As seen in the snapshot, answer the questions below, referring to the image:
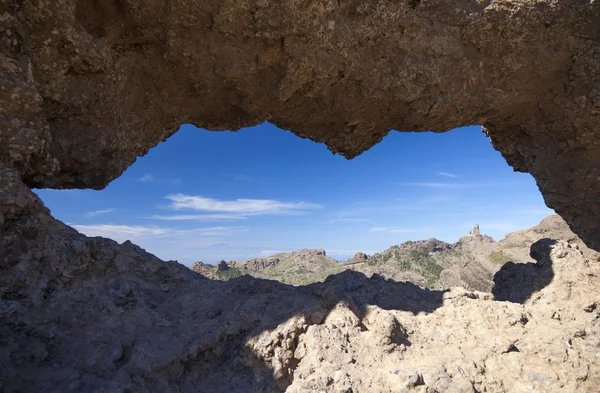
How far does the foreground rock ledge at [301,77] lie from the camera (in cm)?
544

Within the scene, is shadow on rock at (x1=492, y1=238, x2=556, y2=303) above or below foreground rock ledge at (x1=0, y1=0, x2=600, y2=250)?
Answer: below

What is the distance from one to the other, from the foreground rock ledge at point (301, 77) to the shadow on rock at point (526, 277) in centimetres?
173

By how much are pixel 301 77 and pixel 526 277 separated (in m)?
6.25

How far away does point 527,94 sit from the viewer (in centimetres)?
829

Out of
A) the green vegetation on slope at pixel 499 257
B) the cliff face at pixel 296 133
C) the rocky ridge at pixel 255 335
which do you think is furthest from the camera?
the green vegetation on slope at pixel 499 257

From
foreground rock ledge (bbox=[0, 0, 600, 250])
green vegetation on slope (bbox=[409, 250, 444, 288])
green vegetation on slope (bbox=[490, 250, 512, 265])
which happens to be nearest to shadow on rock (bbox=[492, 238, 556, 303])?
foreground rock ledge (bbox=[0, 0, 600, 250])

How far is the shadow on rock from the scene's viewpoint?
736cm

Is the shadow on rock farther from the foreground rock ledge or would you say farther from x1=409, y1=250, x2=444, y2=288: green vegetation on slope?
x1=409, y1=250, x2=444, y2=288: green vegetation on slope

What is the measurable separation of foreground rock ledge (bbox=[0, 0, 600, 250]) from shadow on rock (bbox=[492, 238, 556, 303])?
1.73 metres

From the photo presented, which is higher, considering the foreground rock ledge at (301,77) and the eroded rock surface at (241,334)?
the foreground rock ledge at (301,77)

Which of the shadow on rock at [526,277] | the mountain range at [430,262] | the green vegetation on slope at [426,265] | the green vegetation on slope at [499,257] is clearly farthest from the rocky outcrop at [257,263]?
the shadow on rock at [526,277]

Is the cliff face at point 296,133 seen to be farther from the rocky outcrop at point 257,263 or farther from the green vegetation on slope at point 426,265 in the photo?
the rocky outcrop at point 257,263

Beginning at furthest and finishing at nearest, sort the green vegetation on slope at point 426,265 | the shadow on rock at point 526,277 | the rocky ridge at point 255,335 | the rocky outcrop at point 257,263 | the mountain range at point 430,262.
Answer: the rocky outcrop at point 257,263 < the green vegetation on slope at point 426,265 < the mountain range at point 430,262 < the shadow on rock at point 526,277 < the rocky ridge at point 255,335

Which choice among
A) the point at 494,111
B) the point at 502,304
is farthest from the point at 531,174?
the point at 502,304
